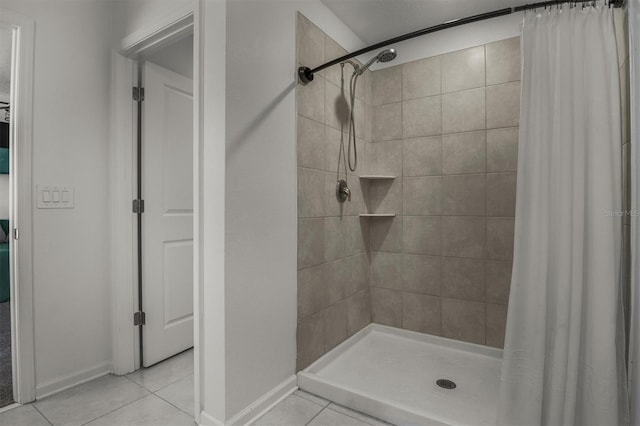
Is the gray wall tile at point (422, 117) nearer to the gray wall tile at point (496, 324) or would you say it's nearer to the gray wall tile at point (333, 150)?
the gray wall tile at point (333, 150)

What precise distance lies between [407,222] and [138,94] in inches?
82.2

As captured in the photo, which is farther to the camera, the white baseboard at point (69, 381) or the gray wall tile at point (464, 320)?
the gray wall tile at point (464, 320)

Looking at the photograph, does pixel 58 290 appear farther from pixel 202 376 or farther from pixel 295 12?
pixel 295 12

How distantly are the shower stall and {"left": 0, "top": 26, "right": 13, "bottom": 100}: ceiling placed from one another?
1887mm

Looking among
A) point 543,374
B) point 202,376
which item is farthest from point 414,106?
point 202,376

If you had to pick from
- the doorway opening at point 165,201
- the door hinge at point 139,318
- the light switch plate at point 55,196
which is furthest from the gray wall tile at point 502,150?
the light switch plate at point 55,196

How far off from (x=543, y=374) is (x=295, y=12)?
209cm

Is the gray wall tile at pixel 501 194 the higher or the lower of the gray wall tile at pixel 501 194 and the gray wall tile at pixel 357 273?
the higher

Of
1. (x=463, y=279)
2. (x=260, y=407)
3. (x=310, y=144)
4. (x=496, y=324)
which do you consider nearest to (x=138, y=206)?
(x=310, y=144)

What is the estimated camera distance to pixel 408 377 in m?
2.03

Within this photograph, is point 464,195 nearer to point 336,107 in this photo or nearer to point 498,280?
point 498,280

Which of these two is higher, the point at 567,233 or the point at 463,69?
the point at 463,69

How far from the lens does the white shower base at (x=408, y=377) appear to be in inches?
63.9

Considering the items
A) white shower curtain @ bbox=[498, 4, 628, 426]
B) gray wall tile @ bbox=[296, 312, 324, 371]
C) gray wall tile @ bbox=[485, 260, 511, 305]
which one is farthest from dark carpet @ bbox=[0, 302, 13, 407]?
gray wall tile @ bbox=[485, 260, 511, 305]
